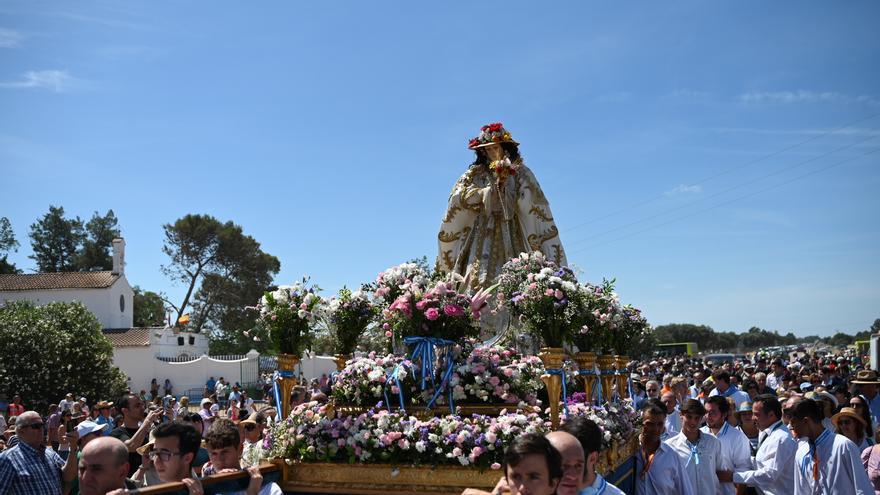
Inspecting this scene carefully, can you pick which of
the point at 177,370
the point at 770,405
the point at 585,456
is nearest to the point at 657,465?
the point at 770,405

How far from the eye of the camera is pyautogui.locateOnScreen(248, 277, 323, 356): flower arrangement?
892 cm

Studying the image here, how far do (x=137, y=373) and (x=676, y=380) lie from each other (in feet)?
115

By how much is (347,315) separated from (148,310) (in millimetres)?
63962

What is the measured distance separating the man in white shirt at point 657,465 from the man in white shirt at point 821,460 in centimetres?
101

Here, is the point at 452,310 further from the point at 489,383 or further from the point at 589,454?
the point at 589,454

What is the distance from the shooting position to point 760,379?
19.8 m

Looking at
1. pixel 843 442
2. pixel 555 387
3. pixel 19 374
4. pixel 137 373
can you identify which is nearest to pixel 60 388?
pixel 19 374

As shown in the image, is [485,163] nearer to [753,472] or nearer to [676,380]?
[676,380]

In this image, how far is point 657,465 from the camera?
6.37m

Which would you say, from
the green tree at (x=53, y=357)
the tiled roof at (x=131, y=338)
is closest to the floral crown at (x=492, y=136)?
the green tree at (x=53, y=357)

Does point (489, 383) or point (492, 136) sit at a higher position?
Result: point (492, 136)

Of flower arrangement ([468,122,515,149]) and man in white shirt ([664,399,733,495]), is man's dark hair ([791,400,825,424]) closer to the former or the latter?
man in white shirt ([664,399,733,495])

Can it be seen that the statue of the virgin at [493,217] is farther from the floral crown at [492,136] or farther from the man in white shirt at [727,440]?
the man in white shirt at [727,440]

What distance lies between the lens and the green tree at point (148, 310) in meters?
67.6
